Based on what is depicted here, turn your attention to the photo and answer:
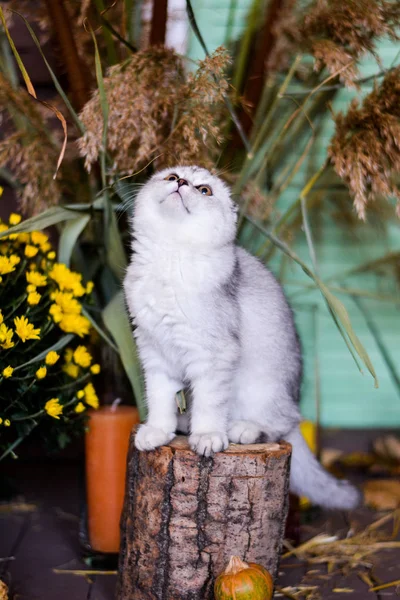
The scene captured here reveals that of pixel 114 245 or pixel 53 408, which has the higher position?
pixel 114 245

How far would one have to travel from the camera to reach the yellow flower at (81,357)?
1786mm

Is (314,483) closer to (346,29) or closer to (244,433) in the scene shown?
(244,433)

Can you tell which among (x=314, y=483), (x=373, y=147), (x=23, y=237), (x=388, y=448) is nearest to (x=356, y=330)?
(x=388, y=448)

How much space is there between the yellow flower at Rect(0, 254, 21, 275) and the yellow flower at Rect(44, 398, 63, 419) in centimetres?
36

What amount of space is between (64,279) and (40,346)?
20cm

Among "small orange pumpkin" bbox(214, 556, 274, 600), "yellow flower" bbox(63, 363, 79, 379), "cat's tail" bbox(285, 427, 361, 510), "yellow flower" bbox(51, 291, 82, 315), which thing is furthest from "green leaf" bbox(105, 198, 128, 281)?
"small orange pumpkin" bbox(214, 556, 274, 600)

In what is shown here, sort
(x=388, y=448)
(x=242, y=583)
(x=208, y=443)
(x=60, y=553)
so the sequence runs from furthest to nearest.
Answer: (x=388, y=448)
(x=60, y=553)
(x=208, y=443)
(x=242, y=583)

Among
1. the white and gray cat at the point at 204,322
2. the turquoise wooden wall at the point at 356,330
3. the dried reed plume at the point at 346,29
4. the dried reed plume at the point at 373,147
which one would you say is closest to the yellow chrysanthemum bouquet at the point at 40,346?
the white and gray cat at the point at 204,322

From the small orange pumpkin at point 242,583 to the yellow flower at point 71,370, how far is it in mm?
679

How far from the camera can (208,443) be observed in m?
1.46

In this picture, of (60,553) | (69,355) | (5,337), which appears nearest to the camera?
(5,337)

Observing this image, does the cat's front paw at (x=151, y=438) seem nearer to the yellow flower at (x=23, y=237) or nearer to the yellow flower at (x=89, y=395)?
the yellow flower at (x=89, y=395)

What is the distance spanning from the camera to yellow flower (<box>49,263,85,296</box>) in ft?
5.85

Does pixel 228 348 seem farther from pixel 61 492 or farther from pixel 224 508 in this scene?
pixel 61 492
